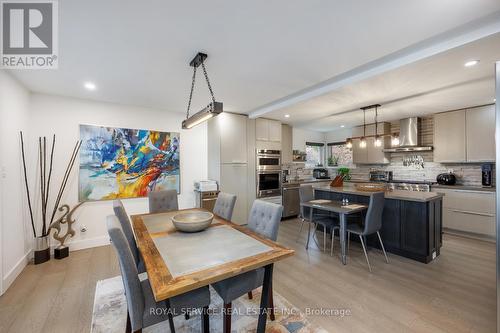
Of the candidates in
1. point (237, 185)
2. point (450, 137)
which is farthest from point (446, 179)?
point (237, 185)

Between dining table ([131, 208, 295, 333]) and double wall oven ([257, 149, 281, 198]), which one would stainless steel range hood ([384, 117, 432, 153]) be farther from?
dining table ([131, 208, 295, 333])

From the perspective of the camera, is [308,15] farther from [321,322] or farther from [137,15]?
[321,322]

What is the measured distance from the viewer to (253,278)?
1663 millimetres

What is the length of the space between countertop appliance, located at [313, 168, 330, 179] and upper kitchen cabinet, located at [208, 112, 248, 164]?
2936 millimetres

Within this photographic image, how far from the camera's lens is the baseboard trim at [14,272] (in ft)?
7.62

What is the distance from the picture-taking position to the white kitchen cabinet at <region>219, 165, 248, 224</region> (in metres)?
4.40

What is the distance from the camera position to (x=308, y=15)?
1.63 meters

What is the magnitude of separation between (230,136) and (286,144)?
185 centimetres

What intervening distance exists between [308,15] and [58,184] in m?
4.10

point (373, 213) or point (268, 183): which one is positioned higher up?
point (268, 183)

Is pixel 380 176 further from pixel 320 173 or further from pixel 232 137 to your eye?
pixel 232 137

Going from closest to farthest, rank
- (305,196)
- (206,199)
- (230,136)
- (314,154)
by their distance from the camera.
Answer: (305,196) → (206,199) → (230,136) → (314,154)

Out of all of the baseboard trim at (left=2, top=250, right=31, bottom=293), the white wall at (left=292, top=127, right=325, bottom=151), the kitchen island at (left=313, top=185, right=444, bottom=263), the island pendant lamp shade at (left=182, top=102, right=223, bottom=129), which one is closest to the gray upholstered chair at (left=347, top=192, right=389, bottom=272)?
the kitchen island at (left=313, top=185, right=444, bottom=263)

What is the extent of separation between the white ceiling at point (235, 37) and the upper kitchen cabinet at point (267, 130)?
6.11 ft
